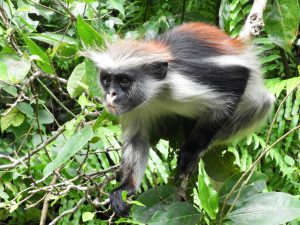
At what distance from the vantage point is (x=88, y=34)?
3.20 metres

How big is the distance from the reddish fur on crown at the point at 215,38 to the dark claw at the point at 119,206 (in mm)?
1157

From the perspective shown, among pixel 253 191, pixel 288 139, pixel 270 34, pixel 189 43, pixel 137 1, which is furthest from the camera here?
pixel 137 1

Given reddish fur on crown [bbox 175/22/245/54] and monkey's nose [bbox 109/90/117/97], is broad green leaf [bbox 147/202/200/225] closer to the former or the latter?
monkey's nose [bbox 109/90/117/97]

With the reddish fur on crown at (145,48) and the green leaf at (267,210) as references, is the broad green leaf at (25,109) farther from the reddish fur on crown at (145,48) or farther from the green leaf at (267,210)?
the green leaf at (267,210)

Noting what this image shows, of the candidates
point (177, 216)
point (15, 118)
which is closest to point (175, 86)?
point (177, 216)

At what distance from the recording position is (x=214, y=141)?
3.79 m

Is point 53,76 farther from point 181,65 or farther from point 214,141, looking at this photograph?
point 214,141

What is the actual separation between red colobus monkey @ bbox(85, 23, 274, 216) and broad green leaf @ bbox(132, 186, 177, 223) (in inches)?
12.1

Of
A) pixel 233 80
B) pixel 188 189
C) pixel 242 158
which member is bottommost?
pixel 242 158

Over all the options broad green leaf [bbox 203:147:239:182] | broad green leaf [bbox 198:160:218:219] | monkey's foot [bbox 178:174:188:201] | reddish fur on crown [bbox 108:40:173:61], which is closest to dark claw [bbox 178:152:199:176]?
monkey's foot [bbox 178:174:188:201]

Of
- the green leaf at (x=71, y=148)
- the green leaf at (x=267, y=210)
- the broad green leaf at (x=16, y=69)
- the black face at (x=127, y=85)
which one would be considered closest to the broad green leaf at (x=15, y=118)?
the broad green leaf at (x=16, y=69)

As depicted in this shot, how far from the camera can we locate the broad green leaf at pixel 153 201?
2.96 meters

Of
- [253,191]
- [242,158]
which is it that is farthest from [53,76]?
[242,158]

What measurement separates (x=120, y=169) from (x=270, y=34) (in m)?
1.45
